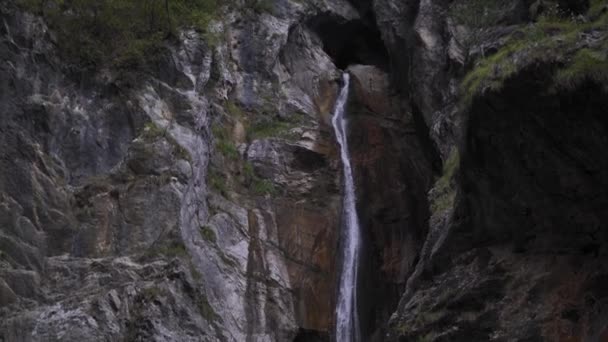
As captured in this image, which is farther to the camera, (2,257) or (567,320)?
(2,257)

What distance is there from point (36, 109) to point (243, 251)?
6.30 metres

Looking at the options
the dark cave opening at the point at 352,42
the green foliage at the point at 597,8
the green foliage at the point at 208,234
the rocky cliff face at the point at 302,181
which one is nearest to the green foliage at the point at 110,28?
the rocky cliff face at the point at 302,181

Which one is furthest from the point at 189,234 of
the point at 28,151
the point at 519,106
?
the point at 519,106

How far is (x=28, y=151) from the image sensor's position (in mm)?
16031

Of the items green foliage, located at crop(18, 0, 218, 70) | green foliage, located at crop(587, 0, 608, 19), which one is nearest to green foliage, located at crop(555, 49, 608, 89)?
green foliage, located at crop(587, 0, 608, 19)

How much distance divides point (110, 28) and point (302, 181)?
729 centimetres

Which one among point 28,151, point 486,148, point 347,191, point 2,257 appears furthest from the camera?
point 347,191

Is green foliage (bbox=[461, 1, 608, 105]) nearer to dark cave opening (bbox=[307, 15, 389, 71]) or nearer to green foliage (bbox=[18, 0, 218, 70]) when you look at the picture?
green foliage (bbox=[18, 0, 218, 70])

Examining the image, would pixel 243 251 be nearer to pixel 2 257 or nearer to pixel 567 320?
pixel 2 257

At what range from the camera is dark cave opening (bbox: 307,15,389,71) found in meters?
29.3

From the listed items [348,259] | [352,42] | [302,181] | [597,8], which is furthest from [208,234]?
[352,42]

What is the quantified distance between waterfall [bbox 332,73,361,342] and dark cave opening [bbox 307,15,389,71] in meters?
6.49

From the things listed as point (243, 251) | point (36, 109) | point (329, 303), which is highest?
point (36, 109)

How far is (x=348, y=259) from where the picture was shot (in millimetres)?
20422
